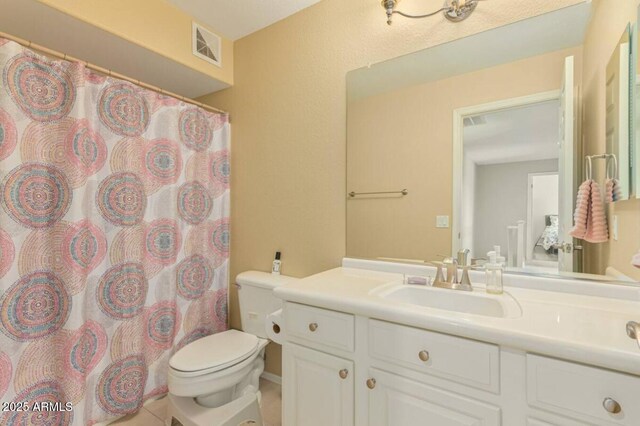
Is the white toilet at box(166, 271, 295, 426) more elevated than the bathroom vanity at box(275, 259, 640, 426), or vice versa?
the bathroom vanity at box(275, 259, 640, 426)

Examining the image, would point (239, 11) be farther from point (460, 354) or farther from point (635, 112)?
point (460, 354)

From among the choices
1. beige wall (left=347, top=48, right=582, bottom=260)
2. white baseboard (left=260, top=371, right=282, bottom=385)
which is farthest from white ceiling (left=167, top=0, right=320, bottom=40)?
white baseboard (left=260, top=371, right=282, bottom=385)

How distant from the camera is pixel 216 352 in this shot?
61.6 inches

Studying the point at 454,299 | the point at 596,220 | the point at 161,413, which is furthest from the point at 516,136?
the point at 161,413

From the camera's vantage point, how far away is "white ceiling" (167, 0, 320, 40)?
176 centimetres

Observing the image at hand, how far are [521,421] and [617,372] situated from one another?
25 centimetres

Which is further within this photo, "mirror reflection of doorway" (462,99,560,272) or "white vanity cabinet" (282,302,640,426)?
"mirror reflection of doorway" (462,99,560,272)

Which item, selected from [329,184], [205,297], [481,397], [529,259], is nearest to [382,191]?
Answer: [329,184]

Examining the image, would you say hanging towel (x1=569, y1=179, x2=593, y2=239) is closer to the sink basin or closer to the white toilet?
the sink basin

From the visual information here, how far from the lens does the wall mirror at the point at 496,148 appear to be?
111 cm

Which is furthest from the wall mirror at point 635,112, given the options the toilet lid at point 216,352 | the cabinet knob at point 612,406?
the toilet lid at point 216,352

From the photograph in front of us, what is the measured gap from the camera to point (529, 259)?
1.21 metres

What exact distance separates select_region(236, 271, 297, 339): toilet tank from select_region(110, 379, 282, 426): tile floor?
0.38 meters

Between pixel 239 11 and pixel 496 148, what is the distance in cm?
164
